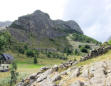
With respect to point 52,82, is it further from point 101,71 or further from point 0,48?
point 0,48

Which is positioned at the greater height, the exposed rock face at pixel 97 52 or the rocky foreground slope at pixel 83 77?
the exposed rock face at pixel 97 52

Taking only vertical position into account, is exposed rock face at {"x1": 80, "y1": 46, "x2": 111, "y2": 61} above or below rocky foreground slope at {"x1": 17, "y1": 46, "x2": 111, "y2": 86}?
above

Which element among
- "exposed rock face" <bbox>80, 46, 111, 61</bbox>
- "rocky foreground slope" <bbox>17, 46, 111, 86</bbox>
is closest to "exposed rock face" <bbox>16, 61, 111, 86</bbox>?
"rocky foreground slope" <bbox>17, 46, 111, 86</bbox>

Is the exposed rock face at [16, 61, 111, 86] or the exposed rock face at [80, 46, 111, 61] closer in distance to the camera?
the exposed rock face at [16, 61, 111, 86]

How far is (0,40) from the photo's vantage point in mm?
122125

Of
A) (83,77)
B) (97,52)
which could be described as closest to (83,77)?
(83,77)

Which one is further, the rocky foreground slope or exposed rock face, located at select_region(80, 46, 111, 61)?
exposed rock face, located at select_region(80, 46, 111, 61)

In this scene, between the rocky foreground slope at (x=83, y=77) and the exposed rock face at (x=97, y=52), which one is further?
the exposed rock face at (x=97, y=52)

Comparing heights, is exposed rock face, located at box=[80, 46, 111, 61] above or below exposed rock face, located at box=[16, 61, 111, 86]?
above

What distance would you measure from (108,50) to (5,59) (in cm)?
14714

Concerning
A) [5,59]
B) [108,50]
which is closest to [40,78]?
[108,50]

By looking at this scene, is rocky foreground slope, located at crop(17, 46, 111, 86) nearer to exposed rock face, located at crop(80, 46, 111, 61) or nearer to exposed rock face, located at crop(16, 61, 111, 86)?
exposed rock face, located at crop(16, 61, 111, 86)

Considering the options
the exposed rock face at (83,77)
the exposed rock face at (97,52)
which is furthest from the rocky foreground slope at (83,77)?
the exposed rock face at (97,52)

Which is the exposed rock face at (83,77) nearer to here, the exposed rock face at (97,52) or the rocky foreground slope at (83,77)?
the rocky foreground slope at (83,77)
